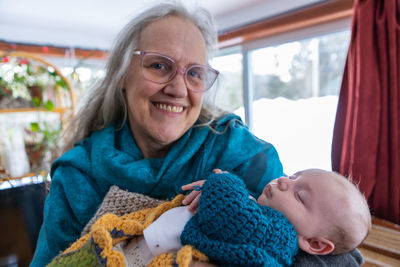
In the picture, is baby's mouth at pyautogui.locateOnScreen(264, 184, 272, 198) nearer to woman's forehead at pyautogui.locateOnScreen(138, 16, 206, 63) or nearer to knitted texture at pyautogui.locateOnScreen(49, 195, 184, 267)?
knitted texture at pyautogui.locateOnScreen(49, 195, 184, 267)

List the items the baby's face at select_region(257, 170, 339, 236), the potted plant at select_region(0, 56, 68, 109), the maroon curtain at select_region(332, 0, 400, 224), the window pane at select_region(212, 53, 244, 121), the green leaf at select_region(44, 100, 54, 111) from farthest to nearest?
1. the window pane at select_region(212, 53, 244, 121)
2. the green leaf at select_region(44, 100, 54, 111)
3. the potted plant at select_region(0, 56, 68, 109)
4. the maroon curtain at select_region(332, 0, 400, 224)
5. the baby's face at select_region(257, 170, 339, 236)

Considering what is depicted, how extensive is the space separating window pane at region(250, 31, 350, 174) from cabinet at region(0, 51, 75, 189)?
6.86ft

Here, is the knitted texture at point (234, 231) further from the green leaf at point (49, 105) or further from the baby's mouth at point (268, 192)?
the green leaf at point (49, 105)

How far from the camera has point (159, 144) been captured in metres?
1.12

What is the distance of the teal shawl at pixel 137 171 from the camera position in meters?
1.01

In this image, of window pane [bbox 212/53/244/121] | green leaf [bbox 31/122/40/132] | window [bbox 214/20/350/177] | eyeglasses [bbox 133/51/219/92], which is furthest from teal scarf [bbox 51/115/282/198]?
window pane [bbox 212/53/244/121]

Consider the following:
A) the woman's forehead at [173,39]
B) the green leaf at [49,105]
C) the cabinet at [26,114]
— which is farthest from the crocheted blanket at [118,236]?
the green leaf at [49,105]

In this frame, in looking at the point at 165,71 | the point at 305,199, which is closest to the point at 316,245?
the point at 305,199

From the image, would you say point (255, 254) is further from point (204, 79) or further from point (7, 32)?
point (7, 32)

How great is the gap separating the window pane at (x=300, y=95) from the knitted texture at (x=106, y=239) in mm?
1994

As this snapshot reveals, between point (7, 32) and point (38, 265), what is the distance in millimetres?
3251

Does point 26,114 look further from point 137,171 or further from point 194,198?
point 194,198

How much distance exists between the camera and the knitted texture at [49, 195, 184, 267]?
2.26ft

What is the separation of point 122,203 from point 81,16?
2.74m
